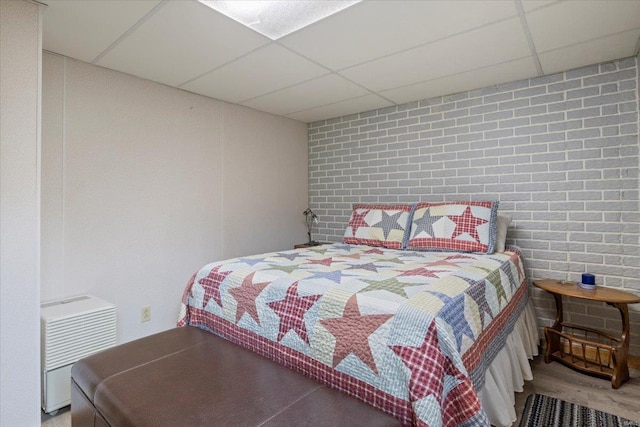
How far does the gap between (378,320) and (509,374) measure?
1087 millimetres

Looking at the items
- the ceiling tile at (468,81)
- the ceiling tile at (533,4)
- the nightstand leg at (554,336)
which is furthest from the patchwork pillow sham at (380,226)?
the ceiling tile at (533,4)

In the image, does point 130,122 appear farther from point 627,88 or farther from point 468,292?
point 627,88

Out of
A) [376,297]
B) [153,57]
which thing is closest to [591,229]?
[376,297]

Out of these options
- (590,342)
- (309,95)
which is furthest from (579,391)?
(309,95)

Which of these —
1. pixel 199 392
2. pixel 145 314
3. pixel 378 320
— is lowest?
pixel 145 314

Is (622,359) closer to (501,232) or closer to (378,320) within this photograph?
(501,232)

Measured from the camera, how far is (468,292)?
1.51 meters

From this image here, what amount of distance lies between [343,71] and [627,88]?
79.3 inches

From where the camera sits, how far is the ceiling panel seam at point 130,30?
1718mm

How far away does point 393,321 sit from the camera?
122 centimetres

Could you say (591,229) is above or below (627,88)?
below

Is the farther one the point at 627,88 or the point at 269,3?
the point at 627,88

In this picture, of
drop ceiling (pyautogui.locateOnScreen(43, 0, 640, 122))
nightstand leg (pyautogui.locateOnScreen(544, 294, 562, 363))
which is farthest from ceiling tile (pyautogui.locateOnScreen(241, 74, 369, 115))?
nightstand leg (pyautogui.locateOnScreen(544, 294, 562, 363))

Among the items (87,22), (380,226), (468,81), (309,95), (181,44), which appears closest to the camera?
(87,22)
